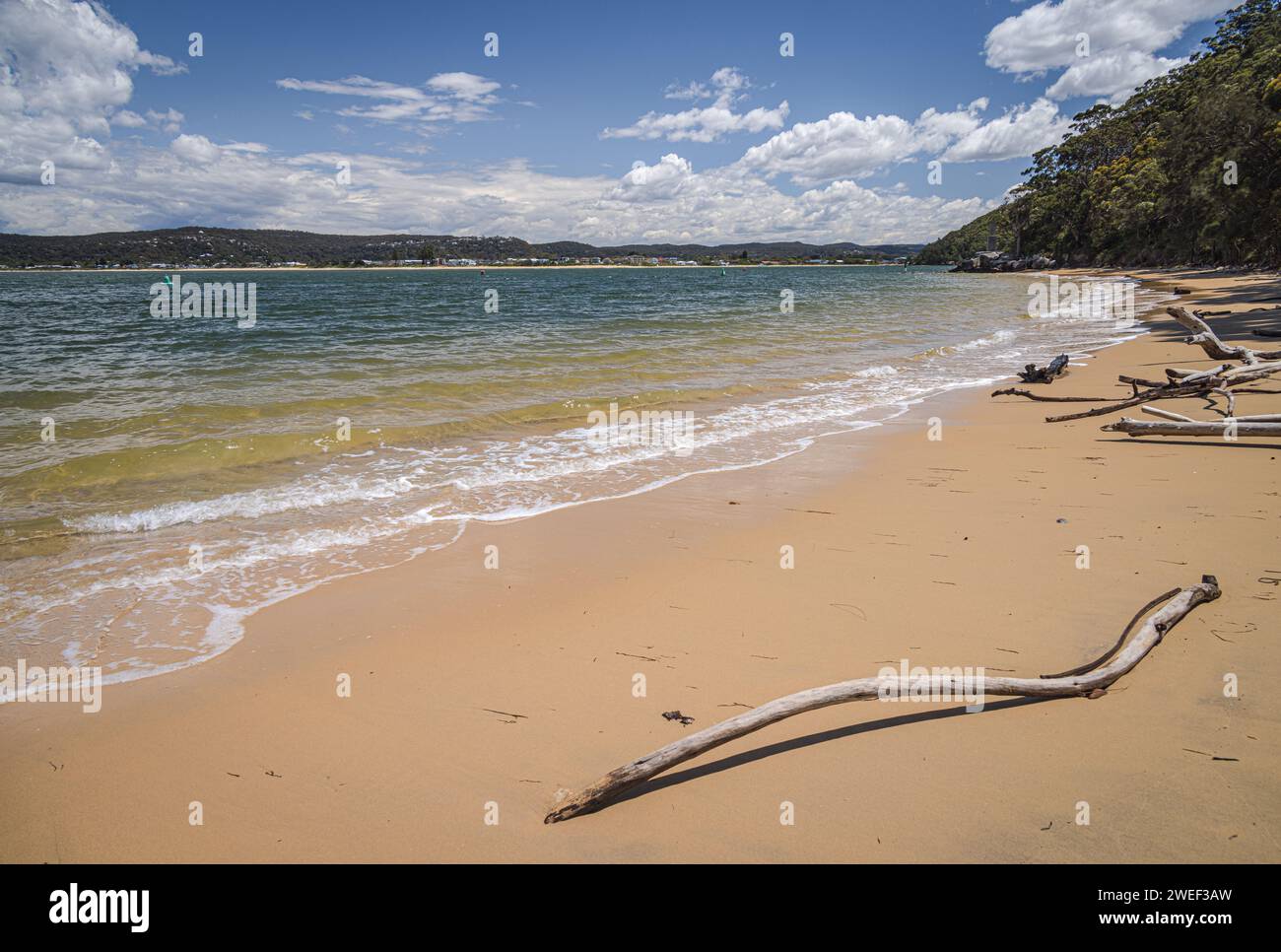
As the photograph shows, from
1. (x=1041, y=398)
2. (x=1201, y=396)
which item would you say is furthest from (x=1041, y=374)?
(x=1201, y=396)

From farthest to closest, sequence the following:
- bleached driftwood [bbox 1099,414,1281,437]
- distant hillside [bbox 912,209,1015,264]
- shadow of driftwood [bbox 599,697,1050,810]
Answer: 1. distant hillside [bbox 912,209,1015,264]
2. bleached driftwood [bbox 1099,414,1281,437]
3. shadow of driftwood [bbox 599,697,1050,810]

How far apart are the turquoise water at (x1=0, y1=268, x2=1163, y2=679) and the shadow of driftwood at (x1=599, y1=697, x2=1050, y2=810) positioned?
303cm

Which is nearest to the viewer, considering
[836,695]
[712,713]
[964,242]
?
[836,695]

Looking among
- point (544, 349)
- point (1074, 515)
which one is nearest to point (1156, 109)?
point (544, 349)

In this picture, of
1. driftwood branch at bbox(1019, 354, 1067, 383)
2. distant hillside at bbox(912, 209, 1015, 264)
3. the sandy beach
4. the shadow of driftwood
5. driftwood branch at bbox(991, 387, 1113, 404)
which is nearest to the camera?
the sandy beach

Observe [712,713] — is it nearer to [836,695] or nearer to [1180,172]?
[836,695]

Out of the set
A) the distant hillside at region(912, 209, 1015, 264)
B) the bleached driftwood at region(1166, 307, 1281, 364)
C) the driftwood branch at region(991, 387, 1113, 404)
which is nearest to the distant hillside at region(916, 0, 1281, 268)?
the distant hillside at region(912, 209, 1015, 264)

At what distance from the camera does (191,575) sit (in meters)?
5.09

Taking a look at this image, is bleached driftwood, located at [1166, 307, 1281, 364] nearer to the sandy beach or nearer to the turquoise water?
the turquoise water

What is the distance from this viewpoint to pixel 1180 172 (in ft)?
132

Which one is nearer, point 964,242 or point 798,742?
point 798,742

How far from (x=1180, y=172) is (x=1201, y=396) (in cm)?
4292

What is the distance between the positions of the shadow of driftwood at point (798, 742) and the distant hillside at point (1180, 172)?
31.0 metres

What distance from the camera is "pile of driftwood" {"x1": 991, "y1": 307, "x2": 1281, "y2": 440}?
7.51m
